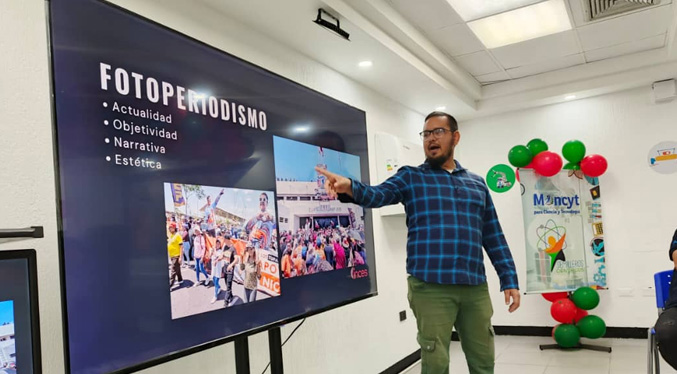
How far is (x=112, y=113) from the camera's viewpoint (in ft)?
4.36

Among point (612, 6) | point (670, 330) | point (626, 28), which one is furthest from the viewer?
point (626, 28)

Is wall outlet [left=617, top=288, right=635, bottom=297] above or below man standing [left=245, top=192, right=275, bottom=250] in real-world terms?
below

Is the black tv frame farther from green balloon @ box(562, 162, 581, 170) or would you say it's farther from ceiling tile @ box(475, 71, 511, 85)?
green balloon @ box(562, 162, 581, 170)

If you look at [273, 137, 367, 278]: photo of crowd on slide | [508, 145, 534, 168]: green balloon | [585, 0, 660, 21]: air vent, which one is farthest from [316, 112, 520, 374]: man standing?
[508, 145, 534, 168]: green balloon

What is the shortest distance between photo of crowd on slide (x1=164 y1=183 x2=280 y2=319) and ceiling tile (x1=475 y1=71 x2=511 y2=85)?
327 centimetres

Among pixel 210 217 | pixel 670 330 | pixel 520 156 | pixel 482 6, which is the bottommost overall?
pixel 670 330

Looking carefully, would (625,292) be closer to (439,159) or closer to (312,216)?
(439,159)

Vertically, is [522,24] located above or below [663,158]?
above

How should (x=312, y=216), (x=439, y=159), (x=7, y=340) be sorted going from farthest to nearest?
(x=439, y=159) → (x=312, y=216) → (x=7, y=340)

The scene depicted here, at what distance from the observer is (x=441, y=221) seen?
2119 millimetres

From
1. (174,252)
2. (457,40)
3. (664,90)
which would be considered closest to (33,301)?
(174,252)

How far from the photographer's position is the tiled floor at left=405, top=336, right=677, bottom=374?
11.6 ft

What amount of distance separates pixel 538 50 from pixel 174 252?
3437mm

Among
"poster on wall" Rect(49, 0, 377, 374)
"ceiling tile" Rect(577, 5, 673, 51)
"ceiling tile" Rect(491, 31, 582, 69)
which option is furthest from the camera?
"ceiling tile" Rect(491, 31, 582, 69)
